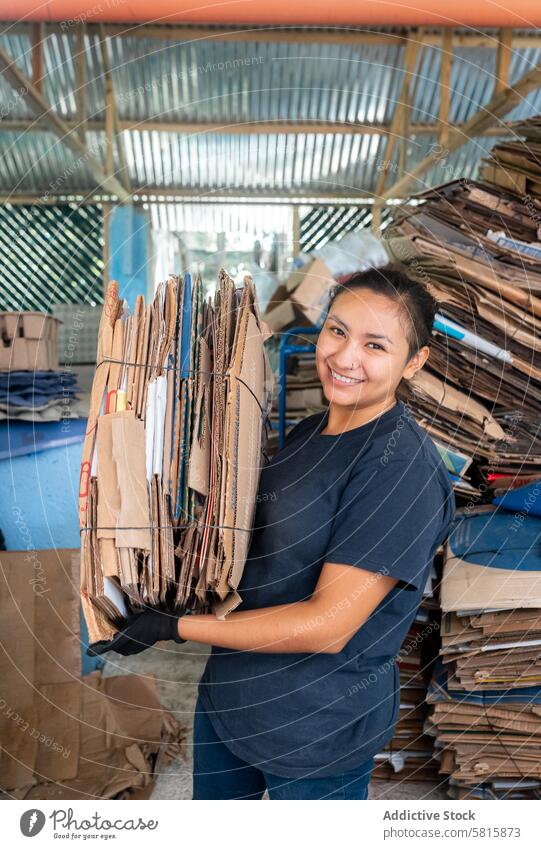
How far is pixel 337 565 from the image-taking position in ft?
4.63

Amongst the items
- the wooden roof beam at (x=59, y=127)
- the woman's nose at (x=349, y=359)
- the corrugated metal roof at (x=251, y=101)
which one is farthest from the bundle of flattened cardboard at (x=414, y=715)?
the wooden roof beam at (x=59, y=127)

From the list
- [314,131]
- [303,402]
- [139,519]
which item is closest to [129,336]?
[139,519]

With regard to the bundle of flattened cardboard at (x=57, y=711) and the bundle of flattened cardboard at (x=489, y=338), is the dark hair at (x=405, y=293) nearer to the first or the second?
the bundle of flattened cardboard at (x=489, y=338)

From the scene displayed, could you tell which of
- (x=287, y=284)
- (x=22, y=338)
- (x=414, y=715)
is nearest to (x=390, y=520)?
(x=414, y=715)

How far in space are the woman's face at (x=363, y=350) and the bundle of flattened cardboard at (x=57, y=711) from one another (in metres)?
1.70

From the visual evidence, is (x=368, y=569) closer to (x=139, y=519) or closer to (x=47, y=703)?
(x=139, y=519)

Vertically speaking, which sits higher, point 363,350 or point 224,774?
point 363,350

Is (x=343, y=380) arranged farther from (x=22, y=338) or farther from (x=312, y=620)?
(x=22, y=338)

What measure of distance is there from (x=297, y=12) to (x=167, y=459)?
2.17 m

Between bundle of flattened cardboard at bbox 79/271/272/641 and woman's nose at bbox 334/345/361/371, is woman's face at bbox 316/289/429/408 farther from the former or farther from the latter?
bundle of flattened cardboard at bbox 79/271/272/641

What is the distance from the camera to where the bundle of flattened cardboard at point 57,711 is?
8.77 ft

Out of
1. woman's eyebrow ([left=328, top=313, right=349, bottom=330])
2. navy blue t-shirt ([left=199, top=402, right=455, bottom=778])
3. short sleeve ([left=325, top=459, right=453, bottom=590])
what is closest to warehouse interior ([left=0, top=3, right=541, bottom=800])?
woman's eyebrow ([left=328, top=313, right=349, bottom=330])

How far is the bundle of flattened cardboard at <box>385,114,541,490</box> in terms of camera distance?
2.90 metres
